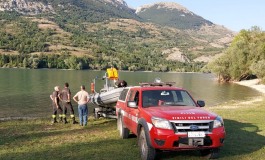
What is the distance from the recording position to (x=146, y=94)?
11.0m

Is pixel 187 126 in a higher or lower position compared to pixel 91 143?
higher

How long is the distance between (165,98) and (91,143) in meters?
3.42

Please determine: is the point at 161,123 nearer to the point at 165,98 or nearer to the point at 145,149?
the point at 145,149

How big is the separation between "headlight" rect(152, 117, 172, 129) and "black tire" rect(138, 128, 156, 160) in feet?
2.15

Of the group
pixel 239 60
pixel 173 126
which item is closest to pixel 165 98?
pixel 173 126

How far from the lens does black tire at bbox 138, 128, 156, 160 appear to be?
9359mm

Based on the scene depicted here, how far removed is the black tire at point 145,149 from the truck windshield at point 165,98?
113 cm

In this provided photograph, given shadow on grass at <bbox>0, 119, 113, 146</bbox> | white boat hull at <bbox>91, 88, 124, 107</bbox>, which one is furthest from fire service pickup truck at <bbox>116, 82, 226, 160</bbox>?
white boat hull at <bbox>91, 88, 124, 107</bbox>

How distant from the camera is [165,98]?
10.9m

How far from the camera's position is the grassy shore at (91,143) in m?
10.5

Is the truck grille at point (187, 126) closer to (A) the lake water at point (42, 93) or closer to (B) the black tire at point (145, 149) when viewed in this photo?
(B) the black tire at point (145, 149)

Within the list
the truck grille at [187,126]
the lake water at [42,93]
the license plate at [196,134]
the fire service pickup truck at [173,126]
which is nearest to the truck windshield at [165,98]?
the fire service pickup truck at [173,126]

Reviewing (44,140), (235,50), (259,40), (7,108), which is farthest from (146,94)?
(259,40)

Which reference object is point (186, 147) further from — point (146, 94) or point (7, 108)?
point (7, 108)
